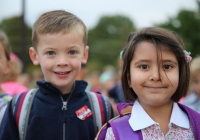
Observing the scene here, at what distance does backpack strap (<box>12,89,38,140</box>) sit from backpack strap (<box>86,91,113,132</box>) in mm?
496

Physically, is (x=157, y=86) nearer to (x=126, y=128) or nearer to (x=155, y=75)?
(x=155, y=75)

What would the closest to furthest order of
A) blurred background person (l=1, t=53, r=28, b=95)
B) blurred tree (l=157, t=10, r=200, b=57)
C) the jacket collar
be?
the jacket collar < blurred background person (l=1, t=53, r=28, b=95) < blurred tree (l=157, t=10, r=200, b=57)

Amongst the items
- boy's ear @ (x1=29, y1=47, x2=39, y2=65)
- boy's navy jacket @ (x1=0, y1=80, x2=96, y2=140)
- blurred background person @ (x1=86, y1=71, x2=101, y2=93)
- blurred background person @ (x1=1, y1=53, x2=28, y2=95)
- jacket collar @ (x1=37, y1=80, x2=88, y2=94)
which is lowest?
blurred background person @ (x1=86, y1=71, x2=101, y2=93)

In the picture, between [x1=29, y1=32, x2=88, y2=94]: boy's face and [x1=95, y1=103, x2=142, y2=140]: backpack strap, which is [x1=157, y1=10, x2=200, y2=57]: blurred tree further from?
[x1=95, y1=103, x2=142, y2=140]: backpack strap

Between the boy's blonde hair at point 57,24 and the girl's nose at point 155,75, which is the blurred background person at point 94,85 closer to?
the boy's blonde hair at point 57,24

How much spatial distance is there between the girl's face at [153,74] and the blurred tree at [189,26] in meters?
5.09

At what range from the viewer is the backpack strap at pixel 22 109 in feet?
8.16

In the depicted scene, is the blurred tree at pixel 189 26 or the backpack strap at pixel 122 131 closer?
the backpack strap at pixel 122 131

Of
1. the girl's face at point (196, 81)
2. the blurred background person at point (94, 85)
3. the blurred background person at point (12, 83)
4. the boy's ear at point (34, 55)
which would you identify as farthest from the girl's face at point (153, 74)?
the blurred background person at point (94, 85)

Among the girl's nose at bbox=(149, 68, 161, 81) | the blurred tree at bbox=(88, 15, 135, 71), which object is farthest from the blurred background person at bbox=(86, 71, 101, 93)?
the blurred tree at bbox=(88, 15, 135, 71)

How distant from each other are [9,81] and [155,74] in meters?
2.84

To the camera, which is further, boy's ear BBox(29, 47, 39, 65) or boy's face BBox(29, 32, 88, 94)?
boy's ear BBox(29, 47, 39, 65)

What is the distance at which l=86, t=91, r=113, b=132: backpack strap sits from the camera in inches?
103

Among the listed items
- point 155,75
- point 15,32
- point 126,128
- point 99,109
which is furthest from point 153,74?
point 15,32
